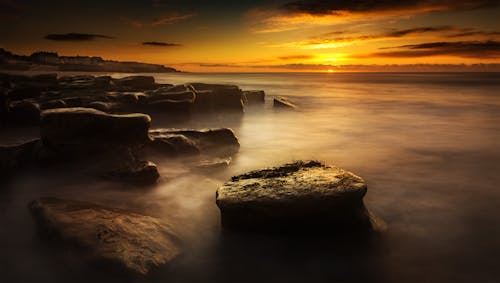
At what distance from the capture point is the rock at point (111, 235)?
11.9 ft

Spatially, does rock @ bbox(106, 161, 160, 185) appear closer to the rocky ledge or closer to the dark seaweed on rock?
the dark seaweed on rock

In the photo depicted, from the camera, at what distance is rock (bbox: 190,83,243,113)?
18.0m

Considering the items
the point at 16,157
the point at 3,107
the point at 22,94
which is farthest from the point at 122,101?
the point at 16,157

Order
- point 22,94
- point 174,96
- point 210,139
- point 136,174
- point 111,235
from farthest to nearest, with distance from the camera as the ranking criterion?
1. point 22,94
2. point 174,96
3. point 210,139
4. point 136,174
5. point 111,235

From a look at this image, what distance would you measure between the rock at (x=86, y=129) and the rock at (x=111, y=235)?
2.48 m

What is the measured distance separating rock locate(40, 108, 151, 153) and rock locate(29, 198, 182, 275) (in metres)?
2.48

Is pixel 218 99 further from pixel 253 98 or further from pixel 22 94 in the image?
pixel 22 94

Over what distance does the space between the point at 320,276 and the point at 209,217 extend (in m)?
1.99

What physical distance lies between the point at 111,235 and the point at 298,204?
7.00 ft

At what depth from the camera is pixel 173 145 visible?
841cm

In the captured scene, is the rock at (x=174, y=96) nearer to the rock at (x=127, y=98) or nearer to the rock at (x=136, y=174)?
the rock at (x=127, y=98)

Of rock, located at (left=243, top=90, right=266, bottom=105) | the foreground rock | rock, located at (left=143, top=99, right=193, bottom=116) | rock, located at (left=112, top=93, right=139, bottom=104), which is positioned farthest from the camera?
rock, located at (left=243, top=90, right=266, bottom=105)

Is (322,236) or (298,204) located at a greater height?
(298,204)

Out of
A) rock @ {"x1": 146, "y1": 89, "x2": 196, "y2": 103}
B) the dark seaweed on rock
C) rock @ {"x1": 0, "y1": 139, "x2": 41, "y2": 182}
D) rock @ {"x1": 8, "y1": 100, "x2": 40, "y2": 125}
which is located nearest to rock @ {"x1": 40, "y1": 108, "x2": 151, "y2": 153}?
rock @ {"x1": 0, "y1": 139, "x2": 41, "y2": 182}
